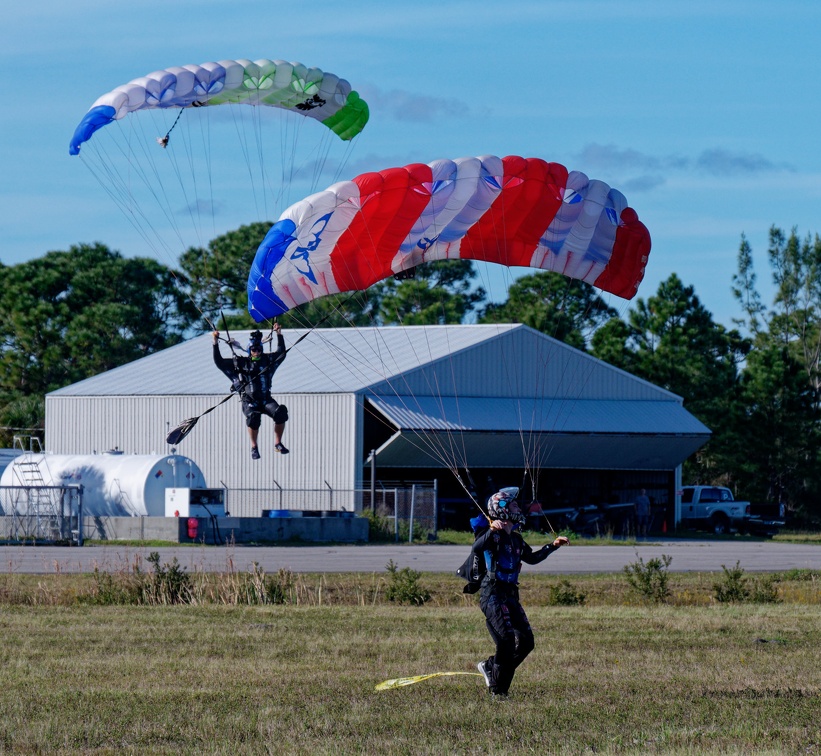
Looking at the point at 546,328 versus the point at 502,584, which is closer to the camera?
the point at 502,584

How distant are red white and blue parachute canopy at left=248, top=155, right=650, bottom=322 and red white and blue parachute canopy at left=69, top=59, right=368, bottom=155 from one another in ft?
9.06

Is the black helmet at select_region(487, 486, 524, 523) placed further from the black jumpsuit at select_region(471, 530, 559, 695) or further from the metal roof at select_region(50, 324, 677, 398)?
the metal roof at select_region(50, 324, 677, 398)

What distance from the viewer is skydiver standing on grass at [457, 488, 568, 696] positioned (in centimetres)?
1145

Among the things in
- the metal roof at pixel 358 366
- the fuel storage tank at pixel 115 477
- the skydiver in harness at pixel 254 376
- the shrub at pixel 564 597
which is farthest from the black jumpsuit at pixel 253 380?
the metal roof at pixel 358 366

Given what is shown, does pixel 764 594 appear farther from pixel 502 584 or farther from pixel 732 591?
pixel 502 584

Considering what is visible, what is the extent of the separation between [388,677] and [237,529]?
2678 cm

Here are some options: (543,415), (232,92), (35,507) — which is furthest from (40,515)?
(232,92)

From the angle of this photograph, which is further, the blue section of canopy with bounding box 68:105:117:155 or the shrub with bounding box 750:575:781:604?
the shrub with bounding box 750:575:781:604

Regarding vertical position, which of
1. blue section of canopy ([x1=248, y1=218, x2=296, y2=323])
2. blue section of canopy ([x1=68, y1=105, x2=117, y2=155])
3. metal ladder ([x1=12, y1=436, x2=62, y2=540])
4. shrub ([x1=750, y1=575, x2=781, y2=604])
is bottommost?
shrub ([x1=750, y1=575, x2=781, y2=604])

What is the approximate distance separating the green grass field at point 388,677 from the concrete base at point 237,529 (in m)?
18.2

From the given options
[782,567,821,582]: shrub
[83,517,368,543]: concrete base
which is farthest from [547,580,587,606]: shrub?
[83,517,368,543]: concrete base

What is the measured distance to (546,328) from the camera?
6656 centimetres

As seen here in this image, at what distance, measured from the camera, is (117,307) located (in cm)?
6956

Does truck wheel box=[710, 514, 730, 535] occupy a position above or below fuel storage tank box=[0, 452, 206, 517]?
below
